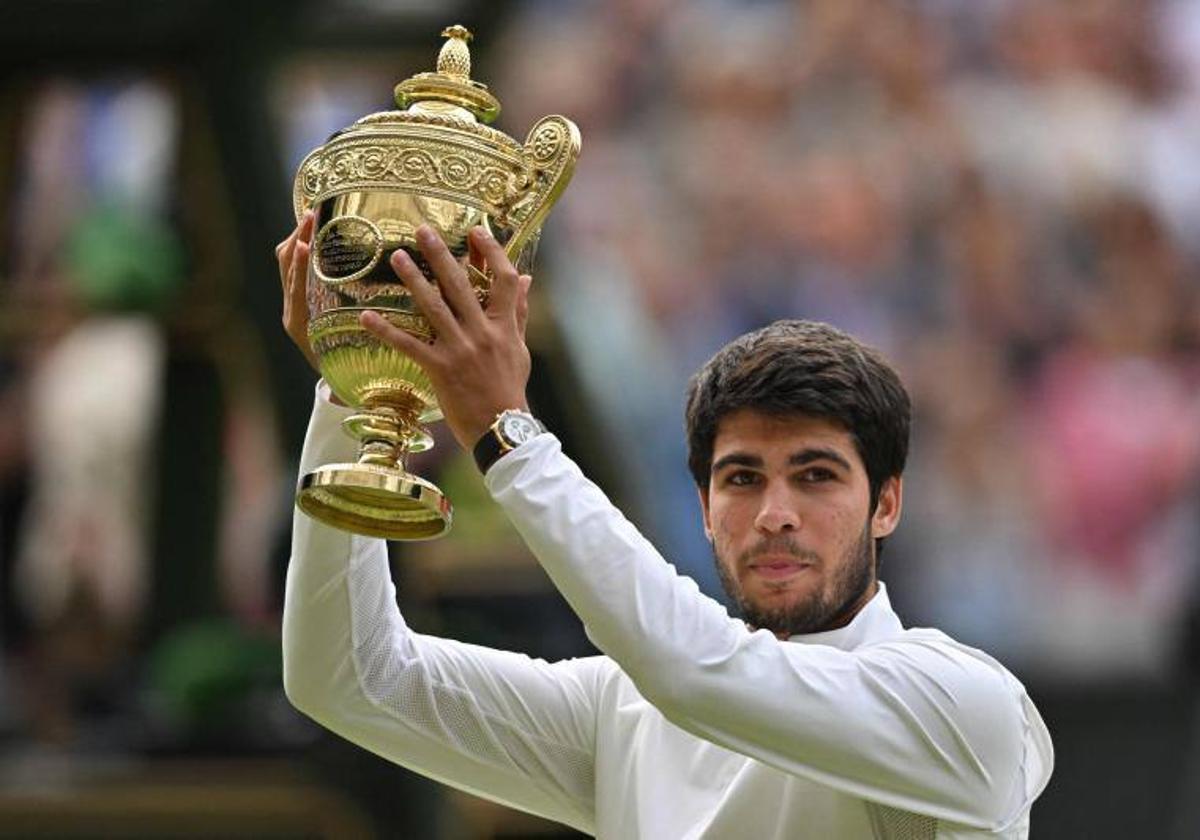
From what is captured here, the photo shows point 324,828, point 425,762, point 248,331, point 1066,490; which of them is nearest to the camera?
point 425,762

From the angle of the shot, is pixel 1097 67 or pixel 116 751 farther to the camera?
pixel 1097 67

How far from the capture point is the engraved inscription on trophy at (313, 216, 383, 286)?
2.87 metres

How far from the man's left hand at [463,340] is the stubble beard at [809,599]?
0.38 meters

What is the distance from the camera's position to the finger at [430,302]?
276cm

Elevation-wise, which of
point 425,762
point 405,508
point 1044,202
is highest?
point 1044,202

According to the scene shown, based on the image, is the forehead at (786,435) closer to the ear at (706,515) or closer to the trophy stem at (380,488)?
the ear at (706,515)

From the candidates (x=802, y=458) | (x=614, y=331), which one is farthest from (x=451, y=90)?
(x=614, y=331)

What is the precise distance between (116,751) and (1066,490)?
123 inches

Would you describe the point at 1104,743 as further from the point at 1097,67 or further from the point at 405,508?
the point at 405,508

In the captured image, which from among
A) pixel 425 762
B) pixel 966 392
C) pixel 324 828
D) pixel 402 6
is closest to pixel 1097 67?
pixel 966 392

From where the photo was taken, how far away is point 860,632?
2998mm

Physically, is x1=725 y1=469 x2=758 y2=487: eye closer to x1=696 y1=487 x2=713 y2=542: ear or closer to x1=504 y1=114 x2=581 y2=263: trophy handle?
x1=696 y1=487 x2=713 y2=542: ear

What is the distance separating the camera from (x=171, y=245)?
8.55 m

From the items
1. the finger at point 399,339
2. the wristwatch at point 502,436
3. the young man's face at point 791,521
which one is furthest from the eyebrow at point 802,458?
the finger at point 399,339
